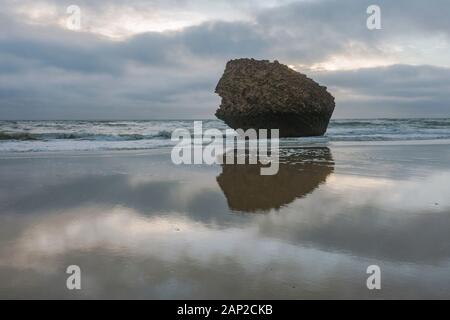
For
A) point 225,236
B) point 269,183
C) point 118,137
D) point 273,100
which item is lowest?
point 225,236

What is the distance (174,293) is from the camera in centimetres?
280

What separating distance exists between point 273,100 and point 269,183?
50.9 ft

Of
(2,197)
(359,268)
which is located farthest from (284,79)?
(359,268)

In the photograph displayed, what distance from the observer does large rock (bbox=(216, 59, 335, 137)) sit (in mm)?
22219

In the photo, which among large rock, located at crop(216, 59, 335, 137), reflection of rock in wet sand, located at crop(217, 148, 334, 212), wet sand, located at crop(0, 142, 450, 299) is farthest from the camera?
large rock, located at crop(216, 59, 335, 137)

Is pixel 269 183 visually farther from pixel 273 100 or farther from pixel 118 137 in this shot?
pixel 118 137

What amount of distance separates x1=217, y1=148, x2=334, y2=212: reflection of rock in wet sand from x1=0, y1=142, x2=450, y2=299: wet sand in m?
0.03

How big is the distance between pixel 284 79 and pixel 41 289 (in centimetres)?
2134

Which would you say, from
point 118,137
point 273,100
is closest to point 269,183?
point 273,100

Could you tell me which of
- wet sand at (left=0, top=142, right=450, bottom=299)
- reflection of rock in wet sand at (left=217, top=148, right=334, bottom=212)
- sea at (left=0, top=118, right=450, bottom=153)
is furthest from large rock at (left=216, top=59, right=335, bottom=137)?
wet sand at (left=0, top=142, right=450, bottom=299)

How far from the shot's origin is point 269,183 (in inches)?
285

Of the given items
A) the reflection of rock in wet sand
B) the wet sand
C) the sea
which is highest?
the sea

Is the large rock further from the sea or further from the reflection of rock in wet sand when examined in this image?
the reflection of rock in wet sand
